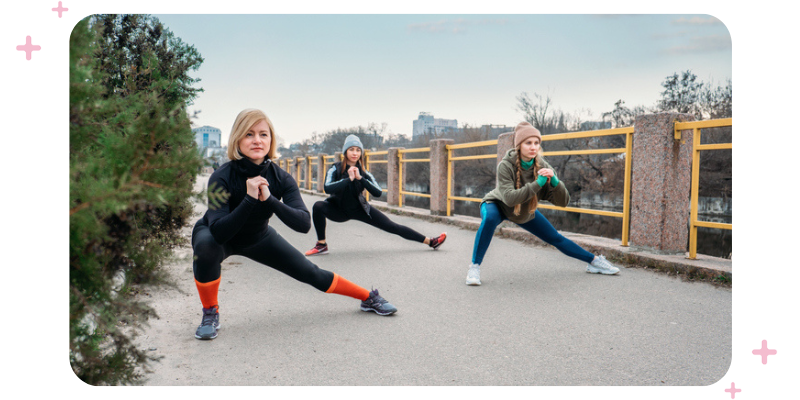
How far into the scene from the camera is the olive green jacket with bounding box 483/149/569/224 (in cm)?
444

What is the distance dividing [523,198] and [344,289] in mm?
1802

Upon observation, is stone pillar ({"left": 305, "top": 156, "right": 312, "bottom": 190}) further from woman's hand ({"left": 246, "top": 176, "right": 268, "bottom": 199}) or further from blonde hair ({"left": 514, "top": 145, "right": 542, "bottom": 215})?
woman's hand ({"left": 246, "top": 176, "right": 268, "bottom": 199})

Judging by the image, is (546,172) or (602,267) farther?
(602,267)

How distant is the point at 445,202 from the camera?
10453mm

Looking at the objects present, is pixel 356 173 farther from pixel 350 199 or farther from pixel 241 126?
pixel 241 126

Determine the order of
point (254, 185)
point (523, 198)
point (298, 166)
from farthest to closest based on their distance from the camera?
1. point (298, 166)
2. point (523, 198)
3. point (254, 185)

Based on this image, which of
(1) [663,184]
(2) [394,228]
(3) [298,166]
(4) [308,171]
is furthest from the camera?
(3) [298,166]

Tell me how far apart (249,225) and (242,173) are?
0.31m

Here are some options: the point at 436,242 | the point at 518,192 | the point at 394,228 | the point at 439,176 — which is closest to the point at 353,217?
the point at 394,228

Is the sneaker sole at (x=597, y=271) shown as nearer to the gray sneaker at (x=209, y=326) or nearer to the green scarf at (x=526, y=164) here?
the green scarf at (x=526, y=164)

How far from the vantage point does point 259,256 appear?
3.25 meters

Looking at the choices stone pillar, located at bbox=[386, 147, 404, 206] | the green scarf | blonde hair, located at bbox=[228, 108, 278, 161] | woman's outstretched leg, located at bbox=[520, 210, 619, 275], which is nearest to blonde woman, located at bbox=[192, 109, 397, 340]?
blonde hair, located at bbox=[228, 108, 278, 161]

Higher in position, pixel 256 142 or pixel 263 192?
pixel 256 142
